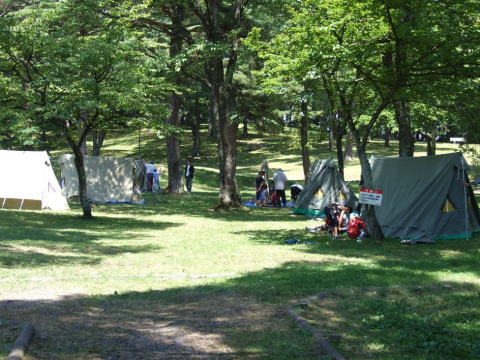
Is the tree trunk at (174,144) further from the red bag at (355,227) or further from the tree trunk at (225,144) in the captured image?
the red bag at (355,227)

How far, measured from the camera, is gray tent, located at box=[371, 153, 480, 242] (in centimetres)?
1368

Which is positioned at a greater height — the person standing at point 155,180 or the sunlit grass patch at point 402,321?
the person standing at point 155,180

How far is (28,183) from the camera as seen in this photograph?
20.8m

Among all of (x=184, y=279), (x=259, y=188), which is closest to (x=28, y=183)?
(x=259, y=188)

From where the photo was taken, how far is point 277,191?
2386 cm

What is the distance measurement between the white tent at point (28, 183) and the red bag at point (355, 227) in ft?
37.4

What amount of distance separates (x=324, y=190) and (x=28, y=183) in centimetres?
1005

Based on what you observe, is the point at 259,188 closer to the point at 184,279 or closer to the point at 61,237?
the point at 61,237

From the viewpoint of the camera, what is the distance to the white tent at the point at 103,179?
25172mm

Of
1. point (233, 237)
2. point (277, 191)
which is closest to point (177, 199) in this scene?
point (277, 191)

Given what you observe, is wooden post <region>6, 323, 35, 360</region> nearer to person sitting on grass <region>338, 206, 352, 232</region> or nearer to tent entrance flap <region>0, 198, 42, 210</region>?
person sitting on grass <region>338, 206, 352, 232</region>

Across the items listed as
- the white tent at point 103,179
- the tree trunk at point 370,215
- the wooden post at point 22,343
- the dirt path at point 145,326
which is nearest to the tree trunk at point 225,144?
the white tent at point 103,179

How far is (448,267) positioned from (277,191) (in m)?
14.4

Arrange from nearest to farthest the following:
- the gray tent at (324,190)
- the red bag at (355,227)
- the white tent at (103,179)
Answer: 1. the red bag at (355,227)
2. the gray tent at (324,190)
3. the white tent at (103,179)
